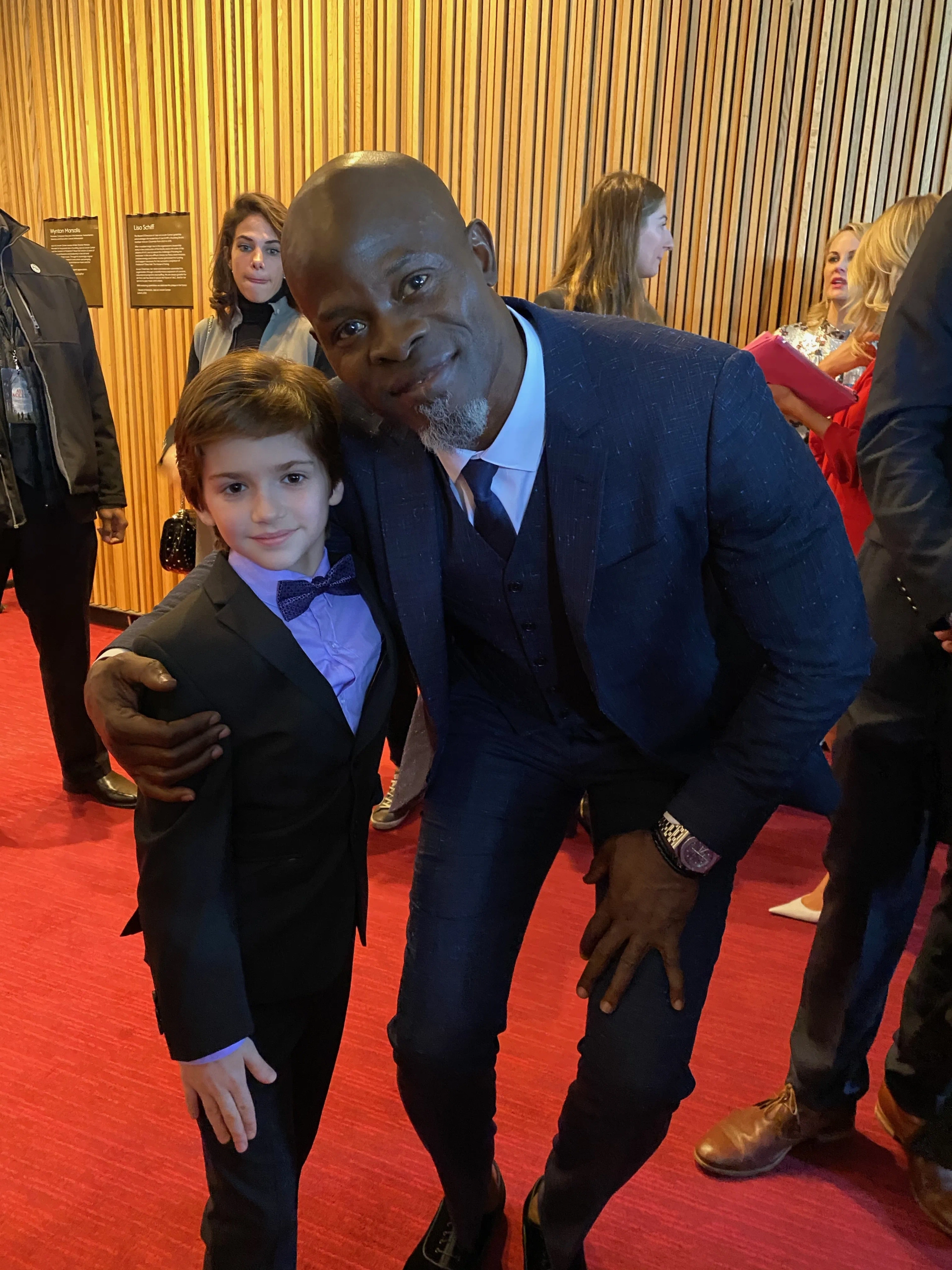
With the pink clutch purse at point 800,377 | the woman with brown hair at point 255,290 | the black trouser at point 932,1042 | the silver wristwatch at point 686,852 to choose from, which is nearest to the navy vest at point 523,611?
the silver wristwatch at point 686,852

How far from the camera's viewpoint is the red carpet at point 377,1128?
175cm

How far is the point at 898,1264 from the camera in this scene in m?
1.74

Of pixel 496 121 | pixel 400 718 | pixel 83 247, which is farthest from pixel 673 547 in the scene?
pixel 83 247

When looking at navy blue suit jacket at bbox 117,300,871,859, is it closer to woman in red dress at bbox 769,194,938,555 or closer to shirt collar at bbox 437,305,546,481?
shirt collar at bbox 437,305,546,481

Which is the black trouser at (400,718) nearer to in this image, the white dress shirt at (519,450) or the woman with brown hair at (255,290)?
the white dress shirt at (519,450)

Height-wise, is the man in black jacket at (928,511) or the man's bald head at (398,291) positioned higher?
the man's bald head at (398,291)

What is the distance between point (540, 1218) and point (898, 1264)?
0.68 m

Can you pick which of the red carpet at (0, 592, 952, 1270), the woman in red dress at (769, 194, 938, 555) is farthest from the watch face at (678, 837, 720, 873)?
the woman in red dress at (769, 194, 938, 555)

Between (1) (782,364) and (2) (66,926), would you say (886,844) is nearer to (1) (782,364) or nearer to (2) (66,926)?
(1) (782,364)

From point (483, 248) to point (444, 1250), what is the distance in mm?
1684

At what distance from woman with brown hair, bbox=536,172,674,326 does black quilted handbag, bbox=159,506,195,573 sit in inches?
61.9

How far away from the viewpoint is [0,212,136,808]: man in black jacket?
323 centimetres

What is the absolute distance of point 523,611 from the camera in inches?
58.6

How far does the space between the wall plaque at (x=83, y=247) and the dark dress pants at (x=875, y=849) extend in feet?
17.8
